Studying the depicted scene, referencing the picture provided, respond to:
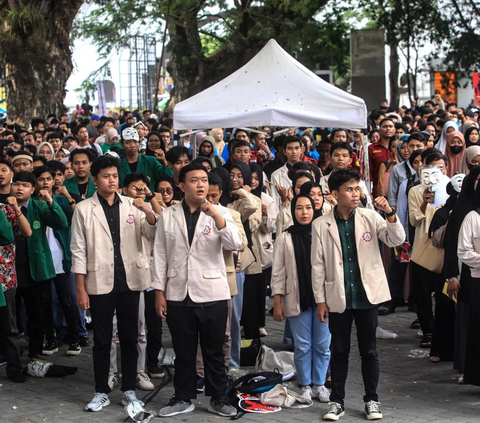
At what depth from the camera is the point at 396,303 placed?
34.7 ft

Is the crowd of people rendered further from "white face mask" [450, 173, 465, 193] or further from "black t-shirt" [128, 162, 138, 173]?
"black t-shirt" [128, 162, 138, 173]

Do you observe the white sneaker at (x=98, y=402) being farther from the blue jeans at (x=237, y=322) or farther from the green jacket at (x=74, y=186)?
the green jacket at (x=74, y=186)

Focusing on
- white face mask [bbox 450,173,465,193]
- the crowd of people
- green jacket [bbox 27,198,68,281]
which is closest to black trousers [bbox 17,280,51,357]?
the crowd of people

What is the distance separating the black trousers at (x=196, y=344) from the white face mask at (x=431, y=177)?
2.68 m

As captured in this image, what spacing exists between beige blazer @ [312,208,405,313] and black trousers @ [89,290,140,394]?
1527 mm

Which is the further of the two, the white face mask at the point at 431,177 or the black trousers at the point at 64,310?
the black trousers at the point at 64,310

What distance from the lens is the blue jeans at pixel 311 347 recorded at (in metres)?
7.30

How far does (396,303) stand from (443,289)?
2.56 meters

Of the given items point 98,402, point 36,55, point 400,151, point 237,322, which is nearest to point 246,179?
point 237,322

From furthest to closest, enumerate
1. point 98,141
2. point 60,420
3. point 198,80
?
point 198,80
point 98,141
point 60,420

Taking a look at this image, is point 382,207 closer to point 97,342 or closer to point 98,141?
point 97,342

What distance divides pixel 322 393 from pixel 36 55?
16571 millimetres

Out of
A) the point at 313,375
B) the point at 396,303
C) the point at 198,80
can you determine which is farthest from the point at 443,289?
the point at 198,80

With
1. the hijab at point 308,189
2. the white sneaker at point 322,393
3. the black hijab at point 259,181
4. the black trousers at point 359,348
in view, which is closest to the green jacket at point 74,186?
the black hijab at point 259,181
